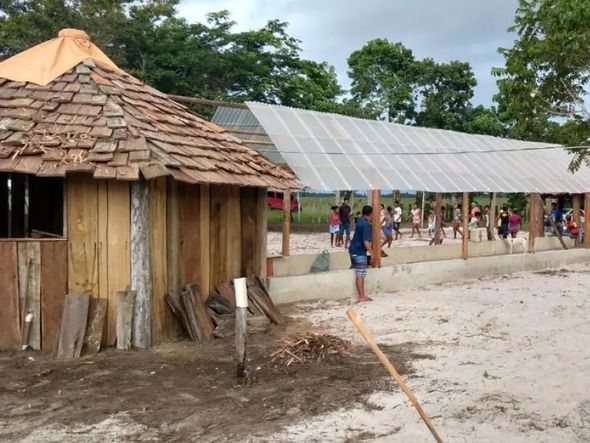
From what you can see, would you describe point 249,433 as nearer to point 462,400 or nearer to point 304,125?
point 462,400

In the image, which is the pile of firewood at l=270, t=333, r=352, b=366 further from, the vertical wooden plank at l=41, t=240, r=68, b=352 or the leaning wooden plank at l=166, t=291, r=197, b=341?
the vertical wooden plank at l=41, t=240, r=68, b=352

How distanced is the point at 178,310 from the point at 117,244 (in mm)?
1211

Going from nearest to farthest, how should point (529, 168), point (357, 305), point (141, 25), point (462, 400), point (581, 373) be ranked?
point (462, 400)
point (581, 373)
point (357, 305)
point (529, 168)
point (141, 25)

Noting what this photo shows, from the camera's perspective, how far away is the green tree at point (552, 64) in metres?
6.98

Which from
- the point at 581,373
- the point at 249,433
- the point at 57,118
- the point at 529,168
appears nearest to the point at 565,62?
the point at 581,373

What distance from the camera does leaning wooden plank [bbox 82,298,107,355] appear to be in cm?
782

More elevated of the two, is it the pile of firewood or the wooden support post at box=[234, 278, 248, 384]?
the wooden support post at box=[234, 278, 248, 384]

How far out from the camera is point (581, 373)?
7105 mm

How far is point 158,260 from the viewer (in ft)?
27.2

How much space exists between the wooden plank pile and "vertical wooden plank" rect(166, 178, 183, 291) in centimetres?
19

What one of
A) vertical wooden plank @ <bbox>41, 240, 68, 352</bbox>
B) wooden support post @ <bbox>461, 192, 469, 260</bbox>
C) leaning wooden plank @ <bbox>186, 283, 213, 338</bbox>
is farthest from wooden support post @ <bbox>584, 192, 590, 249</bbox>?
vertical wooden plank @ <bbox>41, 240, 68, 352</bbox>

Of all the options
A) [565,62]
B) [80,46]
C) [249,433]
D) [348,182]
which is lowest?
[249,433]

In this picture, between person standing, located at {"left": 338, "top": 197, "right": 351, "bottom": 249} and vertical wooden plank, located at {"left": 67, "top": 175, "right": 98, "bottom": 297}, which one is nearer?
vertical wooden plank, located at {"left": 67, "top": 175, "right": 98, "bottom": 297}

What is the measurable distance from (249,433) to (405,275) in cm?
902
